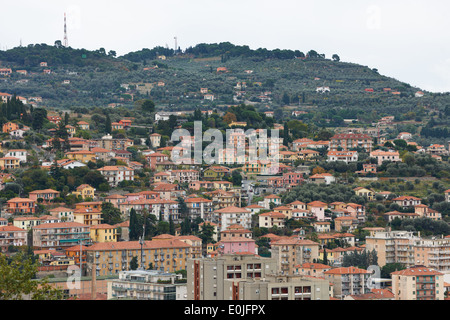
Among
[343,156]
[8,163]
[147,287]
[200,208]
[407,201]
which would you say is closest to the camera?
[147,287]

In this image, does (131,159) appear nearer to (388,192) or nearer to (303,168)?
(303,168)

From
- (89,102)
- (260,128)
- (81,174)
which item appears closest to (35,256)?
(81,174)

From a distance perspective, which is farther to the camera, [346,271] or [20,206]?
[20,206]

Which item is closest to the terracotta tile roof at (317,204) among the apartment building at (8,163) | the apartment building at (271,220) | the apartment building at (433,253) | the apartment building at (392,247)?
the apartment building at (271,220)

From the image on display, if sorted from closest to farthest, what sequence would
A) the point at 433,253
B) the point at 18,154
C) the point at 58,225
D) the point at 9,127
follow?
1. the point at 433,253
2. the point at 58,225
3. the point at 18,154
4. the point at 9,127

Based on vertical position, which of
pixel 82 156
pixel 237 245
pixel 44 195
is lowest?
pixel 237 245

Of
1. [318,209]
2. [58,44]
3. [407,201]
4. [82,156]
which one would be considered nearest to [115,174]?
[82,156]

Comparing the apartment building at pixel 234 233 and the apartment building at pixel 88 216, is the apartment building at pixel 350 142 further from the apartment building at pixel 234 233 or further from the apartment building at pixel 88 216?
the apartment building at pixel 88 216

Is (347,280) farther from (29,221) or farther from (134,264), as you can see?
(29,221)
